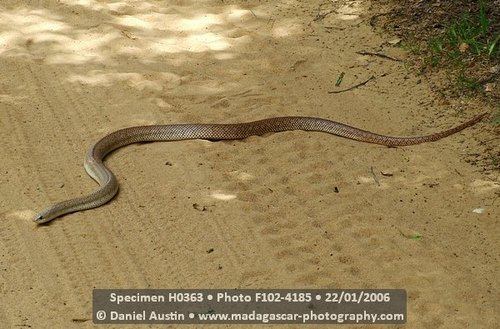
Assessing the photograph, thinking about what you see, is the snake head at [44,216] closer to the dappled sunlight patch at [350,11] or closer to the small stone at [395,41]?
the small stone at [395,41]

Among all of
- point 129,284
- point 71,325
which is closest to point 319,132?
point 129,284

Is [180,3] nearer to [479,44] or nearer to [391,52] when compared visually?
[391,52]

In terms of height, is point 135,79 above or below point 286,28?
below

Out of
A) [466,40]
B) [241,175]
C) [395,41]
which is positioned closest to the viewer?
[241,175]

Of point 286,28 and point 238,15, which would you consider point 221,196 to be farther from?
point 238,15

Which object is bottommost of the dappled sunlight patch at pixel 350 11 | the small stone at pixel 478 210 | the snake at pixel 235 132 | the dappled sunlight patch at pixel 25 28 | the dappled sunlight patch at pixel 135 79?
the dappled sunlight patch at pixel 135 79

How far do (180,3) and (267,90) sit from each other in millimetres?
2510

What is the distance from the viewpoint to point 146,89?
9039 mm

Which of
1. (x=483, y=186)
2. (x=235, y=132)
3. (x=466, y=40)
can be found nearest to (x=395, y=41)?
(x=466, y=40)

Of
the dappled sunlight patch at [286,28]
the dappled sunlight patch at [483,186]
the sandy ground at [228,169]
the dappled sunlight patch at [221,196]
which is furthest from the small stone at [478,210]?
the dappled sunlight patch at [286,28]
